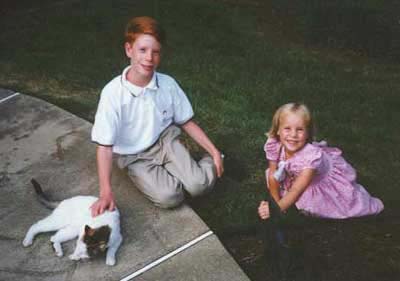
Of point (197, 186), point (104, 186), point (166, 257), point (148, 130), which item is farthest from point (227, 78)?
point (166, 257)

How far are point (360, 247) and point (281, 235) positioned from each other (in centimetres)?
61

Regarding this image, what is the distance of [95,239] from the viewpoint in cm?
281

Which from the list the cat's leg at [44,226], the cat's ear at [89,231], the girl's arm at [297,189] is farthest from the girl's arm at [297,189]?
the cat's leg at [44,226]

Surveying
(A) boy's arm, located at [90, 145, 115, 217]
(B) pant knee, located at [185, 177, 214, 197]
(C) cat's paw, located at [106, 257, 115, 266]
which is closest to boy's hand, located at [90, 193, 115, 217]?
(A) boy's arm, located at [90, 145, 115, 217]

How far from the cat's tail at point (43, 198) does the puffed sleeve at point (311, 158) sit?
146 centimetres

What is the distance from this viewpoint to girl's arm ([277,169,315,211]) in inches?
118

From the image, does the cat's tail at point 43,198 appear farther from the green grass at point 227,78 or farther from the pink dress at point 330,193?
the pink dress at point 330,193

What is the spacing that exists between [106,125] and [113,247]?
2.37ft

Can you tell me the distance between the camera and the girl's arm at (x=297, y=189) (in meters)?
3.00

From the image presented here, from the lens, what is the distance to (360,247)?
306cm

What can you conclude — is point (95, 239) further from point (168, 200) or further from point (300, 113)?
point (300, 113)

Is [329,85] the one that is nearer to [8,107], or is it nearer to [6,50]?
[8,107]

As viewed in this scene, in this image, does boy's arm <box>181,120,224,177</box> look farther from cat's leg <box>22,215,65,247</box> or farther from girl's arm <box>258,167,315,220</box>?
cat's leg <box>22,215,65,247</box>

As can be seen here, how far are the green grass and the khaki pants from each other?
0.18 meters
